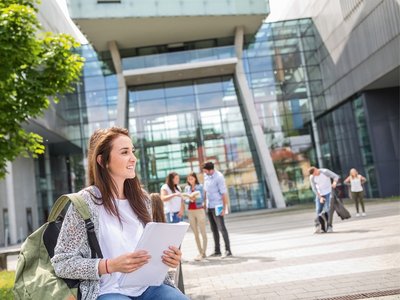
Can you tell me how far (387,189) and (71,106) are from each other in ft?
79.4

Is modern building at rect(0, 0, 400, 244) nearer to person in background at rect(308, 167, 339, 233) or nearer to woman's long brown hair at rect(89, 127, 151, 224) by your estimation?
person in background at rect(308, 167, 339, 233)

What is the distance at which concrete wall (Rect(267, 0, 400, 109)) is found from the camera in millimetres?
23922

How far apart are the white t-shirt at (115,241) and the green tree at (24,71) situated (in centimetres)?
666

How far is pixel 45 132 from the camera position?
3250 cm

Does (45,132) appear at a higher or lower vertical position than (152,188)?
higher

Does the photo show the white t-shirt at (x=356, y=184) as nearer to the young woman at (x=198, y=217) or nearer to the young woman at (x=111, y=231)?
the young woman at (x=198, y=217)

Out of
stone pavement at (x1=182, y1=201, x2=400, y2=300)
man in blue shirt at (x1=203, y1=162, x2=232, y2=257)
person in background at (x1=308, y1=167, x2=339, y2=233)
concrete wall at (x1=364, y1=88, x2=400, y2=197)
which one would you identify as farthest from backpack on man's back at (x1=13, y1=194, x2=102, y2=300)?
concrete wall at (x1=364, y1=88, x2=400, y2=197)

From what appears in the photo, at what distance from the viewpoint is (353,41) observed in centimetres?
2834

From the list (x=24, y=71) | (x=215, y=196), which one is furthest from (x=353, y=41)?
(x=24, y=71)

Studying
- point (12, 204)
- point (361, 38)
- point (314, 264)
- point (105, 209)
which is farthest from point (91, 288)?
point (12, 204)

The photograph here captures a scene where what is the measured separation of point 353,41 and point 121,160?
94.0 feet

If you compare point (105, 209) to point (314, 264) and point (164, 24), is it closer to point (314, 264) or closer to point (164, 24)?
point (314, 264)

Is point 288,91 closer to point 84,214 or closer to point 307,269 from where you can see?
point 307,269

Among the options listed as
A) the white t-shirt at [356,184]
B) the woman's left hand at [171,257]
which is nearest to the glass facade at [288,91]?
the white t-shirt at [356,184]
